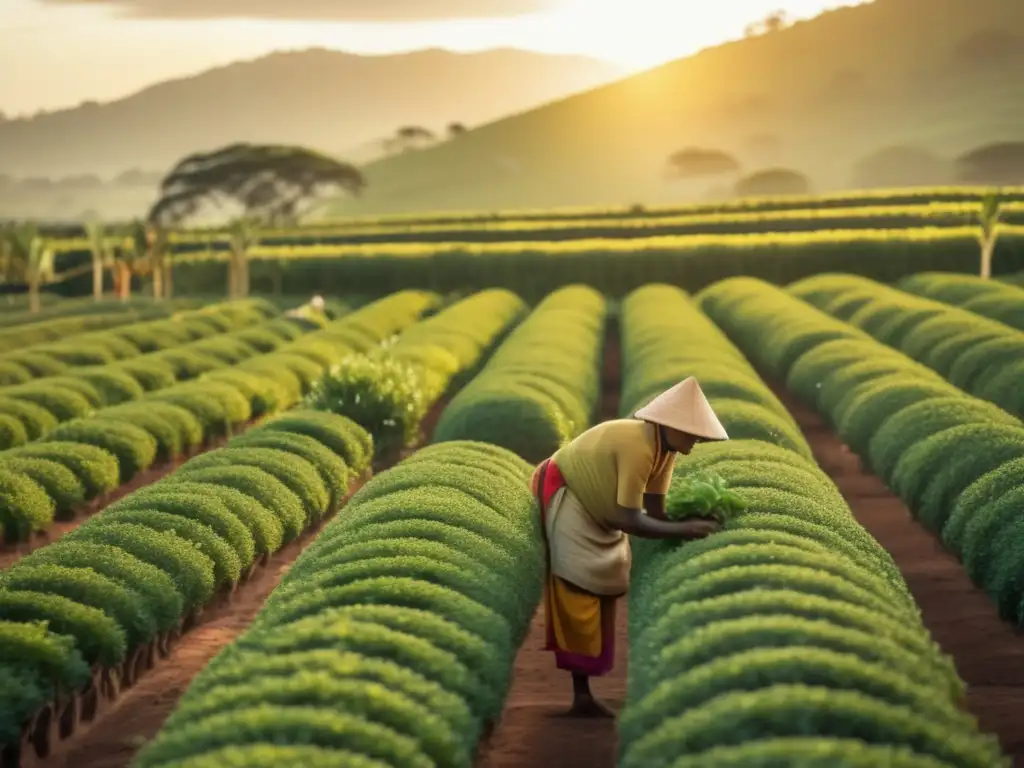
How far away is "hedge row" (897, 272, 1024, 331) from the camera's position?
26.8 m

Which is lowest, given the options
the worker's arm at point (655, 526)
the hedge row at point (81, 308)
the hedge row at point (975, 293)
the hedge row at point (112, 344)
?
the hedge row at point (81, 308)

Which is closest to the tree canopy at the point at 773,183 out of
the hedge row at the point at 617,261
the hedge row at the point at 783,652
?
the hedge row at the point at 617,261

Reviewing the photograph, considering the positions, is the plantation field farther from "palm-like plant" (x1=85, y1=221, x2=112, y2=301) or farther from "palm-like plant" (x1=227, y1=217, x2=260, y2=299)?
"palm-like plant" (x1=85, y1=221, x2=112, y2=301)

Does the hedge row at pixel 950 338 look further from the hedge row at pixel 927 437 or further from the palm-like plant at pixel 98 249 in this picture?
the palm-like plant at pixel 98 249

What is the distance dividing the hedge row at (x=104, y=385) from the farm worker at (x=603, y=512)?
10093 millimetres

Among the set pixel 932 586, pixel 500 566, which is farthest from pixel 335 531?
pixel 932 586

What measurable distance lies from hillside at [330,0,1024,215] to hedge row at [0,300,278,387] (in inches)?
3890

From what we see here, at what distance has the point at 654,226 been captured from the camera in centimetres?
5169

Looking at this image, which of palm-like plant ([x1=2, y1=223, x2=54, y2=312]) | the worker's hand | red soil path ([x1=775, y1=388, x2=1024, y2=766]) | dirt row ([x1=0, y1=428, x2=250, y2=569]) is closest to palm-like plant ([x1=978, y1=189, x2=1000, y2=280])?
red soil path ([x1=775, y1=388, x2=1024, y2=766])

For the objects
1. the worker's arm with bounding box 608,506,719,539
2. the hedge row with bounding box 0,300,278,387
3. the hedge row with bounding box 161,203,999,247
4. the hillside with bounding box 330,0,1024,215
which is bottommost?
the hedge row with bounding box 0,300,278,387

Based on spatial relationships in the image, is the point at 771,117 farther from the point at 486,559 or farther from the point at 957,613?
the point at 486,559

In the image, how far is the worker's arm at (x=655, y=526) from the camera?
860 centimetres

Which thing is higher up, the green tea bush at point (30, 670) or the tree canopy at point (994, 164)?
the tree canopy at point (994, 164)

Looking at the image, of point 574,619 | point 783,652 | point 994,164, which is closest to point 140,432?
point 574,619
